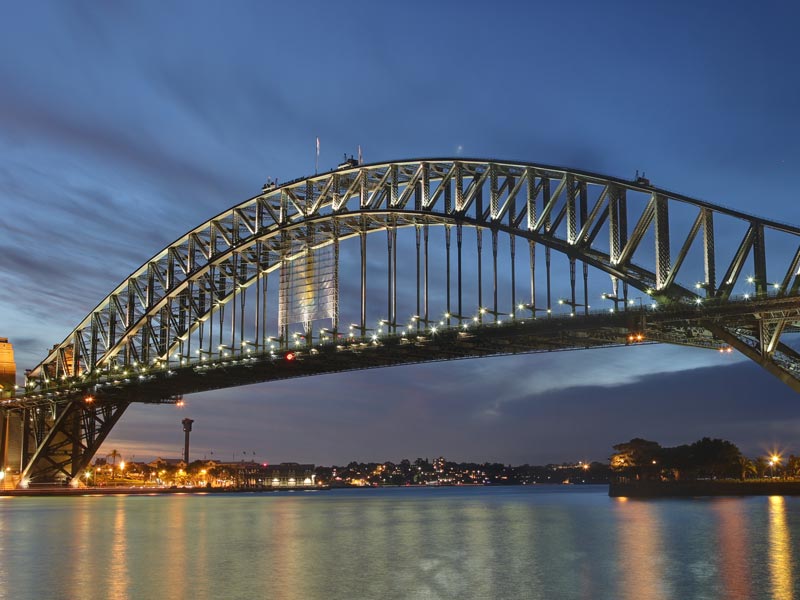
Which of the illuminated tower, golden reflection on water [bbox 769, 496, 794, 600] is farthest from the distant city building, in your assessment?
golden reflection on water [bbox 769, 496, 794, 600]

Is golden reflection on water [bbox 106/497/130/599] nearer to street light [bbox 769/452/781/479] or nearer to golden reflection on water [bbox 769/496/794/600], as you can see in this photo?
golden reflection on water [bbox 769/496/794/600]

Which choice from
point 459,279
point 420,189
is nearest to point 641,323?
point 459,279

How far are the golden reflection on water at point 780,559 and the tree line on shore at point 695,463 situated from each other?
63.1 m

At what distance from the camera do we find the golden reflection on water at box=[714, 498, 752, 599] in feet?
93.1

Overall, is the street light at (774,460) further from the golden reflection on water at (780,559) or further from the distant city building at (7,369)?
the distant city building at (7,369)

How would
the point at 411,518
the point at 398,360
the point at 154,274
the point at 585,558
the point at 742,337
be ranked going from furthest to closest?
the point at 154,274 → the point at 398,360 → the point at 411,518 → the point at 742,337 → the point at 585,558

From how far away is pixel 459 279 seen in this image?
2869 inches

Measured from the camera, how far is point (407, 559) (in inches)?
1417

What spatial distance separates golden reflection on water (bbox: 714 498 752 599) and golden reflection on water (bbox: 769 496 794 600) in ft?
2.45

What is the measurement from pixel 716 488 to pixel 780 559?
62.2m

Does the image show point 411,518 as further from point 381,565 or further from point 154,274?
point 154,274

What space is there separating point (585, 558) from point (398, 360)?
4560 centimetres

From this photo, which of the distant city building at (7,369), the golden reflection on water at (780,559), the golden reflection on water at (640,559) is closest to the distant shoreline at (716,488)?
the golden reflection on water at (780,559)

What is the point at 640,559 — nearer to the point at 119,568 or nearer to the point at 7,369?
the point at 119,568
